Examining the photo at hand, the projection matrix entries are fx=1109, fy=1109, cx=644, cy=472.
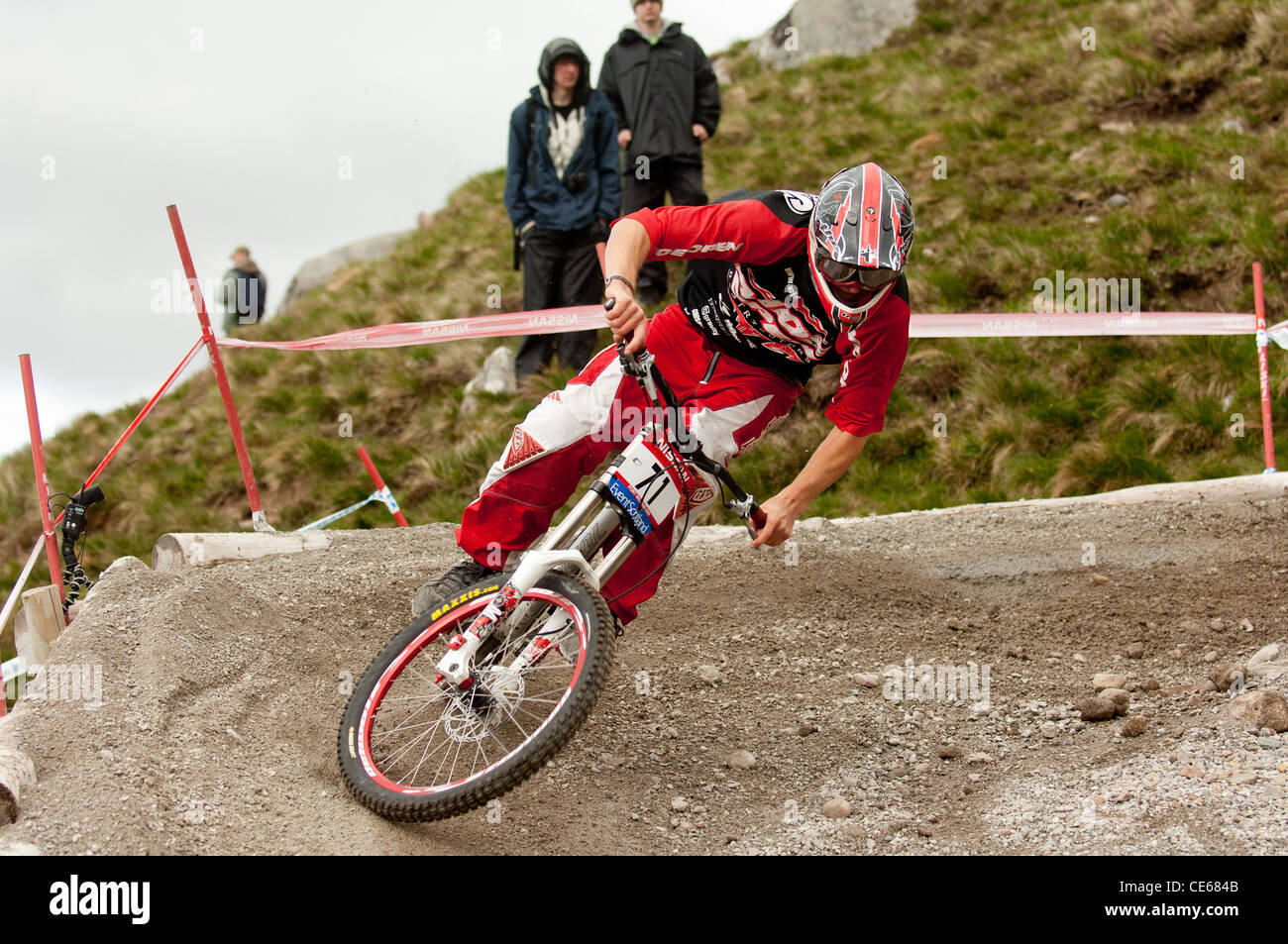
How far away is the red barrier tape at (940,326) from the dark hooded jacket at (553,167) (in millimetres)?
923

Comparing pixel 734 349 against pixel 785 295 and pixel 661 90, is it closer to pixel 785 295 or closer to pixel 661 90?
pixel 785 295

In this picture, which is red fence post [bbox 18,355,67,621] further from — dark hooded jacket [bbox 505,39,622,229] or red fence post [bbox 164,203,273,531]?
dark hooded jacket [bbox 505,39,622,229]

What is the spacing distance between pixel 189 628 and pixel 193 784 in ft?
4.18

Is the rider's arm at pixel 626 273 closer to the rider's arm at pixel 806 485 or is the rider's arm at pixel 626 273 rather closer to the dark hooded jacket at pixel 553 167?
the rider's arm at pixel 806 485

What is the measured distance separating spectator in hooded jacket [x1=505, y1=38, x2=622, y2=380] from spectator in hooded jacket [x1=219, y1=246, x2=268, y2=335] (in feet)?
27.8

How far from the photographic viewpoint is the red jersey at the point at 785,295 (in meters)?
4.31

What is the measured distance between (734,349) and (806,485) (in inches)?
30.8

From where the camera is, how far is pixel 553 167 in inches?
362

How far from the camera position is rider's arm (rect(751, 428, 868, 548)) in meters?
4.10

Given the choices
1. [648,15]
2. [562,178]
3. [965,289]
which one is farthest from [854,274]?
[648,15]

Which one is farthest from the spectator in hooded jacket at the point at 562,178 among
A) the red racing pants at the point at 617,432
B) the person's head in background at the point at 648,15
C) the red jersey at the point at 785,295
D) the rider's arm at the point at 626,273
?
the rider's arm at the point at 626,273

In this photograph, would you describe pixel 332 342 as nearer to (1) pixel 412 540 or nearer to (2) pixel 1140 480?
(1) pixel 412 540

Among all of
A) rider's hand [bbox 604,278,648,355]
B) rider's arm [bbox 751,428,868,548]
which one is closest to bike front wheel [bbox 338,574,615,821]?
rider's arm [bbox 751,428,868,548]
